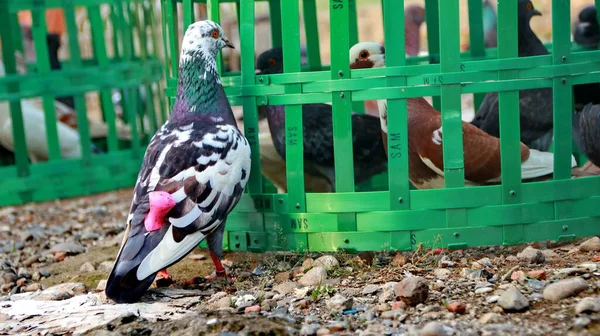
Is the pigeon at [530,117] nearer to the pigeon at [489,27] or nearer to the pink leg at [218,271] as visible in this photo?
the pink leg at [218,271]

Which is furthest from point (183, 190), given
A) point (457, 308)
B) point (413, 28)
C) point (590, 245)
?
point (413, 28)

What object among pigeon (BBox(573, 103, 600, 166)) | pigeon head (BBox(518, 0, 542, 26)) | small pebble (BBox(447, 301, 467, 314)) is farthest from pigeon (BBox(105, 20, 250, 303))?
pigeon head (BBox(518, 0, 542, 26))

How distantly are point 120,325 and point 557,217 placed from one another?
2.44 m

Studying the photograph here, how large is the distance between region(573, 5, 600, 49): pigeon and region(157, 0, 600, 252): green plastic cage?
293 cm

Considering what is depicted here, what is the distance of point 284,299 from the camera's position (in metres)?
4.49

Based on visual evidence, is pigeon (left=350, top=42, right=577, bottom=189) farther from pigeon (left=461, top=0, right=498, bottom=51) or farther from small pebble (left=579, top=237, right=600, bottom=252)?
pigeon (left=461, top=0, right=498, bottom=51)

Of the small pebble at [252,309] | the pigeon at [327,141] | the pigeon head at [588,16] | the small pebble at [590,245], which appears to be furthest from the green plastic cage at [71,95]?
the small pebble at [590,245]

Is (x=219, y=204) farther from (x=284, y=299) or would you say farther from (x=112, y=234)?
(x=112, y=234)

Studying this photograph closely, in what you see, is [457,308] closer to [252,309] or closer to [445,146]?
[252,309]

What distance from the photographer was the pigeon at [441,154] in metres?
5.41

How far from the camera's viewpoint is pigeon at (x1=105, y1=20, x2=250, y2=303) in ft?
15.0

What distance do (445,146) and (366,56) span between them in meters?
1.54

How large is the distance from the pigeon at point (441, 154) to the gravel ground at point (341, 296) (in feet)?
1.49

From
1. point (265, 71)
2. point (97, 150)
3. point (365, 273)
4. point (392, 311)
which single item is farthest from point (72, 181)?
point (392, 311)
